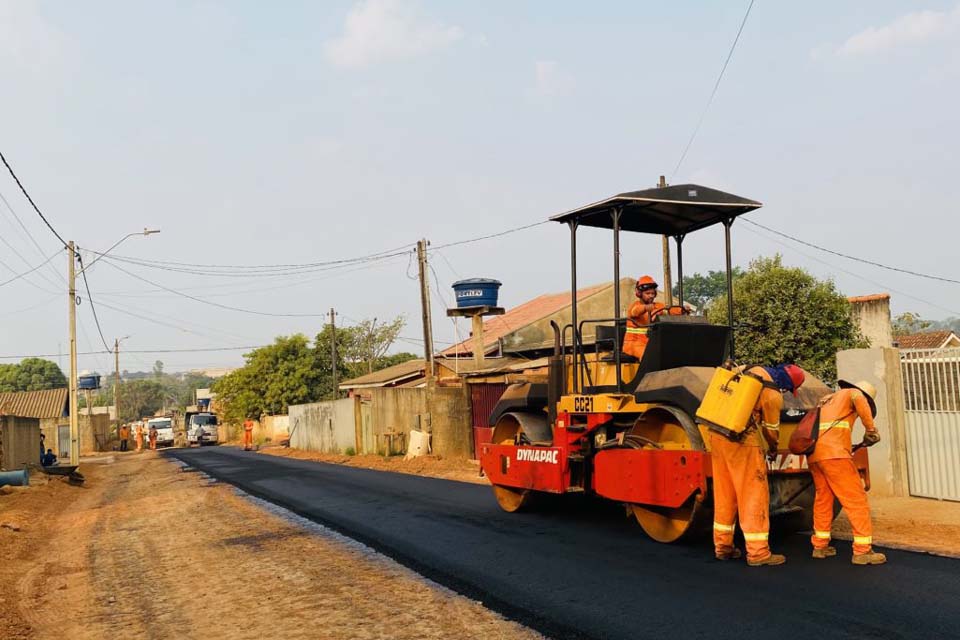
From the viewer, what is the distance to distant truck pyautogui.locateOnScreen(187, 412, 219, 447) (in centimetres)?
5506

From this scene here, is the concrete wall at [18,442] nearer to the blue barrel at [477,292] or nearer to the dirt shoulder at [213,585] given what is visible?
the dirt shoulder at [213,585]

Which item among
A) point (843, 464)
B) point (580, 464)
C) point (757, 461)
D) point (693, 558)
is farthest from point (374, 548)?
point (843, 464)

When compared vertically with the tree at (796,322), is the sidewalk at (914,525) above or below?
below

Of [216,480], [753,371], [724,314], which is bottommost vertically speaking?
[216,480]

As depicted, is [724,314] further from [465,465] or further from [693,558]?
[693,558]

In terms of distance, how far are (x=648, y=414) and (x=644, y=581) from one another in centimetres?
200

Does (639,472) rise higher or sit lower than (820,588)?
higher

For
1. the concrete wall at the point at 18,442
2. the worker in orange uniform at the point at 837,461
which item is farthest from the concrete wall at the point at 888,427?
the concrete wall at the point at 18,442

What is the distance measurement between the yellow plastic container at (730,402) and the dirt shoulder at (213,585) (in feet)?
7.84

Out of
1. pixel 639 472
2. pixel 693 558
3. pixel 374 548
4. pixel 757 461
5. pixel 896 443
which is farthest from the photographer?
pixel 896 443

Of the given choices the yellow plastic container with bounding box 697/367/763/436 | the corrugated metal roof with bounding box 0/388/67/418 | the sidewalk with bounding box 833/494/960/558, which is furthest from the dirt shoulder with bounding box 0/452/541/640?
the corrugated metal roof with bounding box 0/388/67/418

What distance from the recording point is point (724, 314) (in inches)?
780

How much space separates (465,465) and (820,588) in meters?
14.6

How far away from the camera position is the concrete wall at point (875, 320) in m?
21.6
